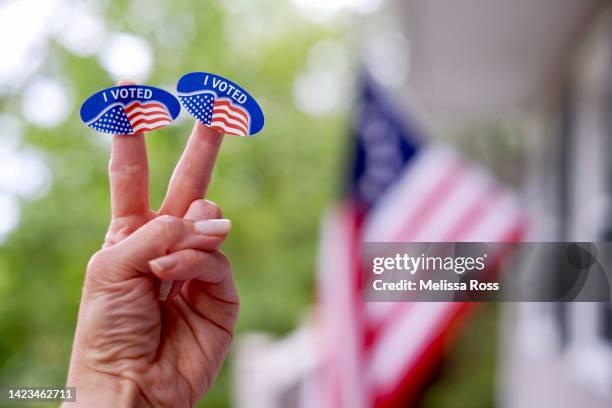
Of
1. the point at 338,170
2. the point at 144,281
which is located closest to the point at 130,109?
the point at 144,281

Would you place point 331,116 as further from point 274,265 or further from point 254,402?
point 254,402

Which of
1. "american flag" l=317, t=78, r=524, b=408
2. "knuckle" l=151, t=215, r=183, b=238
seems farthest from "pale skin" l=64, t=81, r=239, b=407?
"american flag" l=317, t=78, r=524, b=408

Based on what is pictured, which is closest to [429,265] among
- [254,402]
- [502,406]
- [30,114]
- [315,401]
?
[30,114]

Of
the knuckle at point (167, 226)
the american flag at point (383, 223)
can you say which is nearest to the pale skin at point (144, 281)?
the knuckle at point (167, 226)

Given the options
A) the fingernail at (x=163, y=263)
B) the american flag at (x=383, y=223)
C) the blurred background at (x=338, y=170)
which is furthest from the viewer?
the american flag at (x=383, y=223)

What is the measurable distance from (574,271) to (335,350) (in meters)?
1.57

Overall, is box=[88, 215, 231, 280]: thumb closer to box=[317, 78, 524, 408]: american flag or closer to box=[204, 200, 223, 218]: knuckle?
box=[204, 200, 223, 218]: knuckle

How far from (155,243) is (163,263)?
0.05 ft

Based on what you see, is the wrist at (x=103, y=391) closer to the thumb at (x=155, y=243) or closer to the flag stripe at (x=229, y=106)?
the thumb at (x=155, y=243)

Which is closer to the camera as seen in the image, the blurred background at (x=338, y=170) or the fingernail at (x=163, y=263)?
the fingernail at (x=163, y=263)

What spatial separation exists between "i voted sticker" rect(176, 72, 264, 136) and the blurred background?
0.07 feet

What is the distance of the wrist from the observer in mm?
426

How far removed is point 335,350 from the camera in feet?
6.93

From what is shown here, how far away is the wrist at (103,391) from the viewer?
1.40 ft
